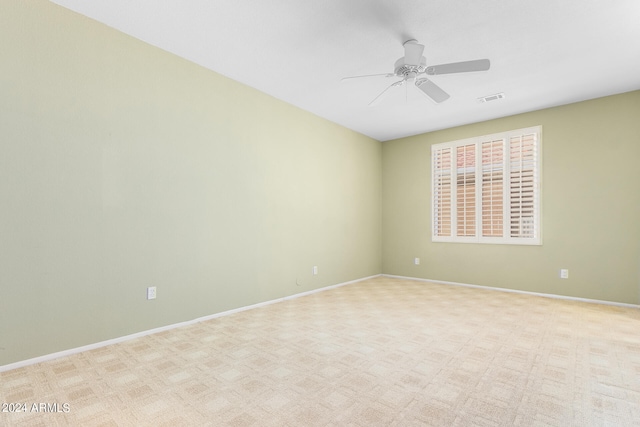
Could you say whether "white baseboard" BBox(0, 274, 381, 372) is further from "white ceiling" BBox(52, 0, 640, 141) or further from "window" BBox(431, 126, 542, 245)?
"window" BBox(431, 126, 542, 245)

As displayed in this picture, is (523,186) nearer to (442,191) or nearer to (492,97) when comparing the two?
(442,191)

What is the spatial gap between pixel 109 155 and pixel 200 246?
1260 mm

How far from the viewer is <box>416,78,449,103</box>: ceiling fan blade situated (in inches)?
118

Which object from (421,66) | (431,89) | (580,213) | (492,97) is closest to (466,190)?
(580,213)

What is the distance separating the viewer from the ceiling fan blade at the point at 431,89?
300cm

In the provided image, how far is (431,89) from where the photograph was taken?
10.1ft

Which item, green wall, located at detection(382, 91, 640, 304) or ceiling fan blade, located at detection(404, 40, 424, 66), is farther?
green wall, located at detection(382, 91, 640, 304)

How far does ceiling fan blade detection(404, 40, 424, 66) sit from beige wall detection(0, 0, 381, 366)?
2127 millimetres

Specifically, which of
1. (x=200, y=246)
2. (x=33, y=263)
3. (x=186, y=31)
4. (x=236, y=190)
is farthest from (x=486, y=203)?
(x=33, y=263)

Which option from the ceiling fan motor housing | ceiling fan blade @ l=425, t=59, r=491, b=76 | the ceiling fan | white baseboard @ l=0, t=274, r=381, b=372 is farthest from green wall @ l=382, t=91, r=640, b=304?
white baseboard @ l=0, t=274, r=381, b=372

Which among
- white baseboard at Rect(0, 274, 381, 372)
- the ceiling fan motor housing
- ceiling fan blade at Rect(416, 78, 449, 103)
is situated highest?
the ceiling fan motor housing

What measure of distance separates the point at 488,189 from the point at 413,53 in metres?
3.35

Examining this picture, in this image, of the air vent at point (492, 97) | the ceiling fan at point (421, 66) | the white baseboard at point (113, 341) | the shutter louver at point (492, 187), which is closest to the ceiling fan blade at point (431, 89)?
the ceiling fan at point (421, 66)

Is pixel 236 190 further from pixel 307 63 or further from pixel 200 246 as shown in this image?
pixel 307 63
